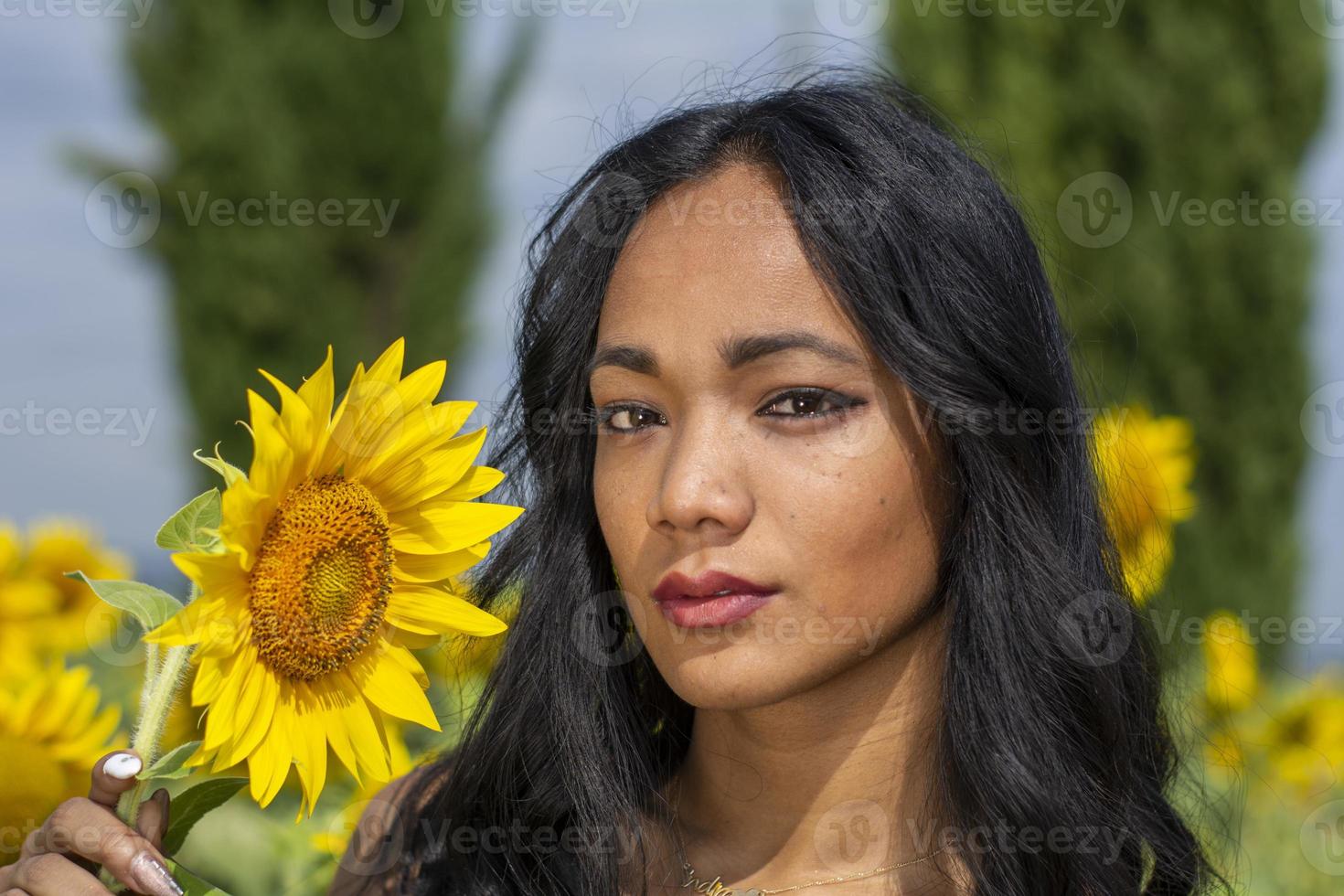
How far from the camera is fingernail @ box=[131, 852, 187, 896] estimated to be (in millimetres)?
1323

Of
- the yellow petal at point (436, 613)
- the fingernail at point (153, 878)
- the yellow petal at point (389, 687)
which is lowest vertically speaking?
the fingernail at point (153, 878)

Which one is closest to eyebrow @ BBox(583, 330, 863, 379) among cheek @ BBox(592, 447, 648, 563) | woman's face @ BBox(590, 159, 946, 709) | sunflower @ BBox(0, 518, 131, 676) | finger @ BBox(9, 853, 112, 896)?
woman's face @ BBox(590, 159, 946, 709)

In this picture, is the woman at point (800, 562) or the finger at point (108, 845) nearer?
the finger at point (108, 845)

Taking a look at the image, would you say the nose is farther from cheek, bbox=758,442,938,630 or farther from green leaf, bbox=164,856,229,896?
green leaf, bbox=164,856,229,896

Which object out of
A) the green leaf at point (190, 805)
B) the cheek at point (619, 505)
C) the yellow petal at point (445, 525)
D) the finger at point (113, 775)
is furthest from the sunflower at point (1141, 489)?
the finger at point (113, 775)

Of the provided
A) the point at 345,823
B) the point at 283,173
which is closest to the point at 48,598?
the point at 345,823

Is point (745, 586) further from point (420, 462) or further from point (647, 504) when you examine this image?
point (420, 462)

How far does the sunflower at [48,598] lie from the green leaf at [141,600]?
1561 mm

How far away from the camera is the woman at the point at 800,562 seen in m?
1.84

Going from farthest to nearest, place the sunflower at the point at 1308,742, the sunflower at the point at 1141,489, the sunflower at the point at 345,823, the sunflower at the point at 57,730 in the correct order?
1. the sunflower at the point at 1308,742
2. the sunflower at the point at 1141,489
3. the sunflower at the point at 345,823
4. the sunflower at the point at 57,730

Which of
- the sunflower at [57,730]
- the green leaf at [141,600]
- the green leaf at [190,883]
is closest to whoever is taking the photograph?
the green leaf at [141,600]

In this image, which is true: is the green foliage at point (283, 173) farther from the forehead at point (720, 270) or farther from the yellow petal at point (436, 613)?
the yellow petal at point (436, 613)

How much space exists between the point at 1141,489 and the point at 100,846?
7.98 feet

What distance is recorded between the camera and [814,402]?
6.13ft
